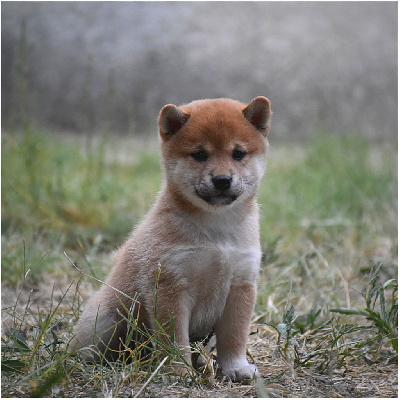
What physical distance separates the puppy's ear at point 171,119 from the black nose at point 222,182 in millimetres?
414

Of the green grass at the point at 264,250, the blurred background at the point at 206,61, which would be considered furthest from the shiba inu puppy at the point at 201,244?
the blurred background at the point at 206,61

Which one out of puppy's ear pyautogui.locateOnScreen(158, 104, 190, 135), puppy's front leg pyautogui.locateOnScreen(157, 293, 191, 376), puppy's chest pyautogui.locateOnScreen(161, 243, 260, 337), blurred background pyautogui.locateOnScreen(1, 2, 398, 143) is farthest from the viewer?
blurred background pyautogui.locateOnScreen(1, 2, 398, 143)

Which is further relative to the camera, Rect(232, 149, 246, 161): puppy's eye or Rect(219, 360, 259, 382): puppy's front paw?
Rect(232, 149, 246, 161): puppy's eye

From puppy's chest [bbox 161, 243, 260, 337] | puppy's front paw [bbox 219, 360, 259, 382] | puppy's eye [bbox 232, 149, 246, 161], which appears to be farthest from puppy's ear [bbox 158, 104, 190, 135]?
puppy's front paw [bbox 219, 360, 259, 382]

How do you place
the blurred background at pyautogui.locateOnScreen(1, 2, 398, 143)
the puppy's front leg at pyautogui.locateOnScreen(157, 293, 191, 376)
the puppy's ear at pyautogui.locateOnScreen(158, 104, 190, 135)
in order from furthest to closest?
the blurred background at pyautogui.locateOnScreen(1, 2, 398, 143) → the puppy's ear at pyautogui.locateOnScreen(158, 104, 190, 135) → the puppy's front leg at pyautogui.locateOnScreen(157, 293, 191, 376)

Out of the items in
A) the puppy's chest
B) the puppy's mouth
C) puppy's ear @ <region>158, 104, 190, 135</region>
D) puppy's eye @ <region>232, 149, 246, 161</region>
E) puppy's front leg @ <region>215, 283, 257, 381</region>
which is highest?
puppy's ear @ <region>158, 104, 190, 135</region>

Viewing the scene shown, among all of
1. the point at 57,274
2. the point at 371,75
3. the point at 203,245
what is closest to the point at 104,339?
the point at 203,245

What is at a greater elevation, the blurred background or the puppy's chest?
the blurred background

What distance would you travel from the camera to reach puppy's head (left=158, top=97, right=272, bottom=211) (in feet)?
10.5

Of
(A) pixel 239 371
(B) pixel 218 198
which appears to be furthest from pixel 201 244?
(A) pixel 239 371

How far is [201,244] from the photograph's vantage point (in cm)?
324

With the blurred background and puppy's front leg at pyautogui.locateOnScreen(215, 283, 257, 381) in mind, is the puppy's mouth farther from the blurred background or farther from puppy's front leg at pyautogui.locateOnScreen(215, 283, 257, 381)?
the blurred background

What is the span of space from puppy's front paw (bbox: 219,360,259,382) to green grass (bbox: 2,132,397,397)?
0.10 metres

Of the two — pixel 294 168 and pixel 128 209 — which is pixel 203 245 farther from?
pixel 294 168
